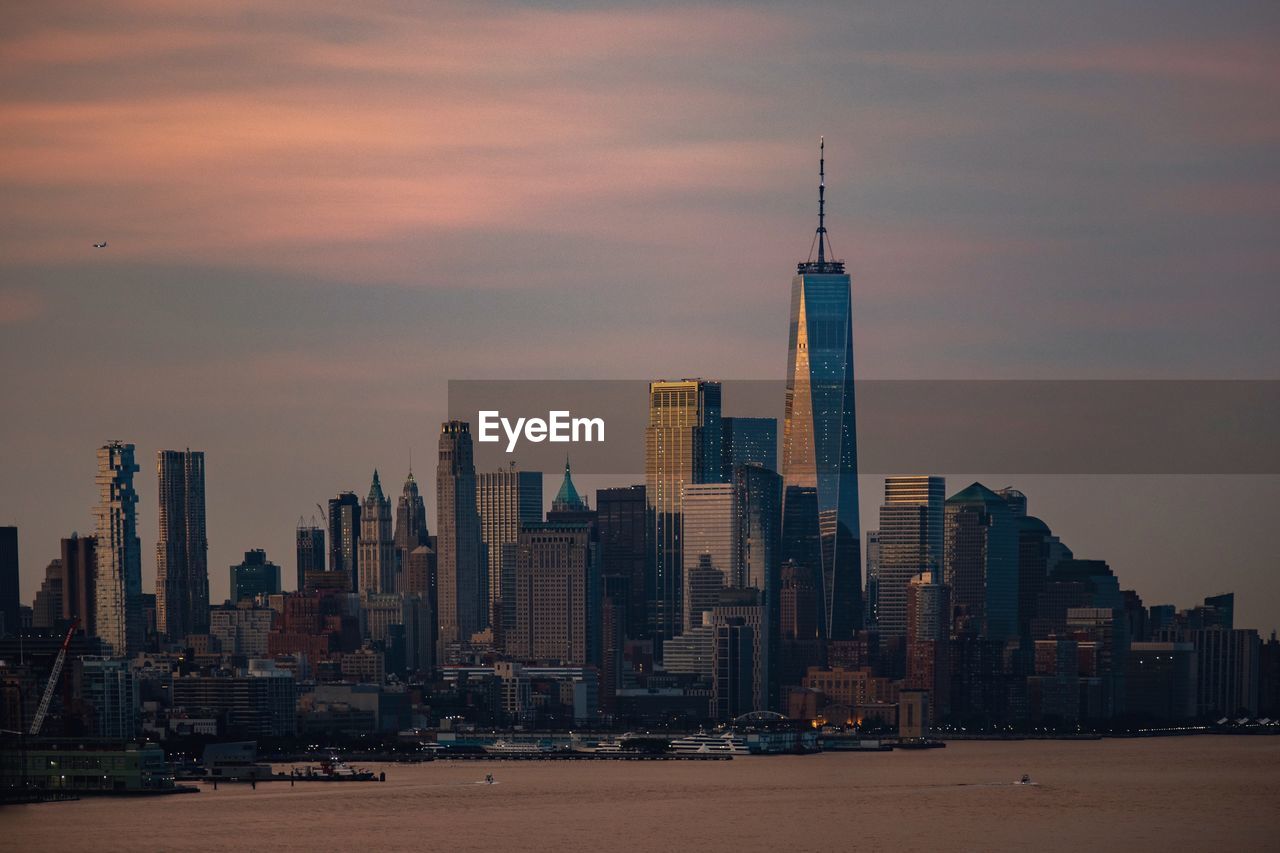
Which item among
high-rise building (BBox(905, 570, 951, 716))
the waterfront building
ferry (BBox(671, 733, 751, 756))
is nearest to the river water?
ferry (BBox(671, 733, 751, 756))

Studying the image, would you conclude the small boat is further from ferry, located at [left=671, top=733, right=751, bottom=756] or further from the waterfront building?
ferry, located at [left=671, top=733, right=751, bottom=756]

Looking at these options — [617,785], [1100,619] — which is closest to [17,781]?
[617,785]

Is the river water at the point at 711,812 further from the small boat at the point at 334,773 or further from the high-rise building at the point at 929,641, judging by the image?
the high-rise building at the point at 929,641

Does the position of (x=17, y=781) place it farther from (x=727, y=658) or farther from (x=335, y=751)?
(x=727, y=658)

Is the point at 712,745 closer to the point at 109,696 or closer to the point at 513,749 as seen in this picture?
the point at 513,749

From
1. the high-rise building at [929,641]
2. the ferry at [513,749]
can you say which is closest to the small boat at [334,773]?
the ferry at [513,749]

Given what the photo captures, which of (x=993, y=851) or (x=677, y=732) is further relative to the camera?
(x=677, y=732)
